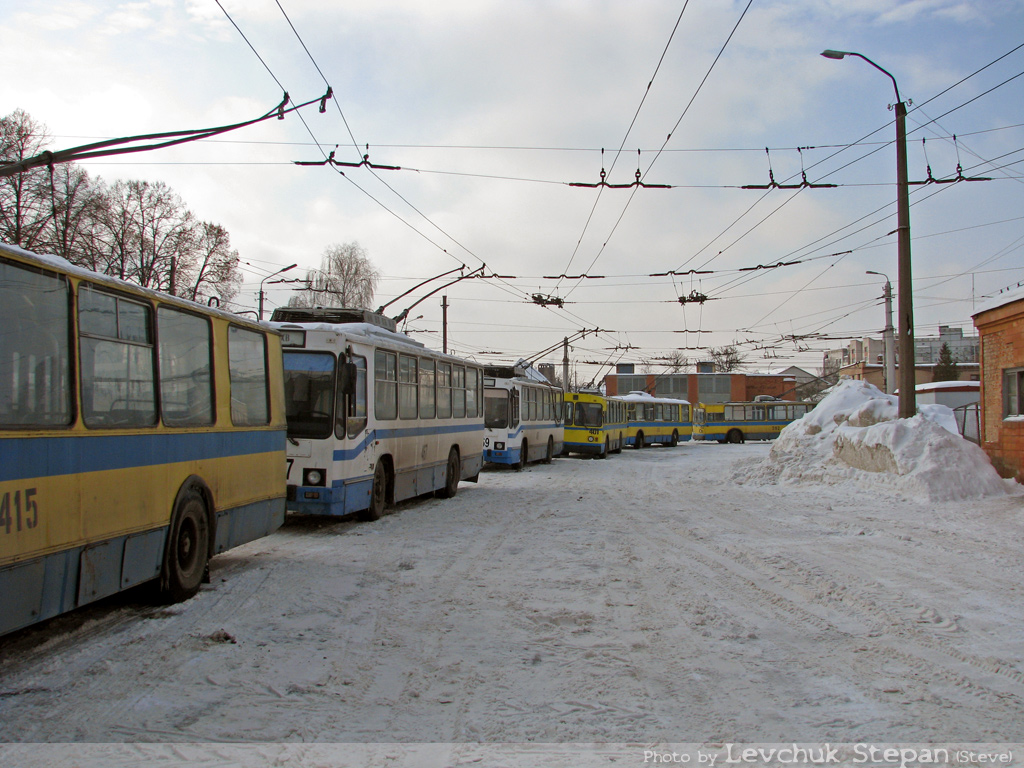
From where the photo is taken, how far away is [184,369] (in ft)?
21.6

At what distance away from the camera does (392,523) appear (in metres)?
11.7

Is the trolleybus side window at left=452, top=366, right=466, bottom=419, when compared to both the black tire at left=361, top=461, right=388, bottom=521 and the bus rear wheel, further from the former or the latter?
the bus rear wheel

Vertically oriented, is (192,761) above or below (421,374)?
below

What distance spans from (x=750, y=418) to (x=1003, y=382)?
40807 mm

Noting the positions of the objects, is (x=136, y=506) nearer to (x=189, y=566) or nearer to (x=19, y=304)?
(x=189, y=566)

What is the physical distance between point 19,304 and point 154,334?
1.54 meters

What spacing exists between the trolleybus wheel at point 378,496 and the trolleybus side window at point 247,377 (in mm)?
3662

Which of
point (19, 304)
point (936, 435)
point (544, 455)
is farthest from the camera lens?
point (544, 455)

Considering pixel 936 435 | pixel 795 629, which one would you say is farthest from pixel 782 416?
pixel 795 629

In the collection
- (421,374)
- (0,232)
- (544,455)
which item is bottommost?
(544,455)

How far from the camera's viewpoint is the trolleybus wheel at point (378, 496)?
11.8 meters

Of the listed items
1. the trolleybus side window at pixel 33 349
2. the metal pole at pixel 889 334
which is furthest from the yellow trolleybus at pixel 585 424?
the trolleybus side window at pixel 33 349

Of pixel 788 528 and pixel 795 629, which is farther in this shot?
pixel 788 528

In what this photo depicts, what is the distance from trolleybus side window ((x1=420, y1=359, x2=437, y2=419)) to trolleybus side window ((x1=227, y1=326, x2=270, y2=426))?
5.72 m
